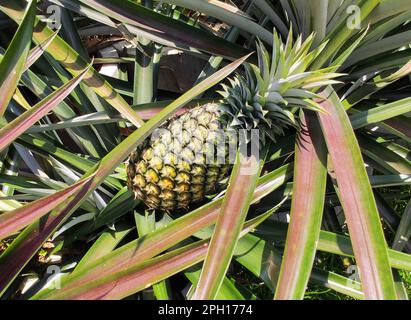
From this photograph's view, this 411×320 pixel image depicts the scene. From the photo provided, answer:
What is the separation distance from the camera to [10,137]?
0.84 metres

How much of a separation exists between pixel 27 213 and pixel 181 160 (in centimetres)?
34

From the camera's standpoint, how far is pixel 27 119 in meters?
0.86

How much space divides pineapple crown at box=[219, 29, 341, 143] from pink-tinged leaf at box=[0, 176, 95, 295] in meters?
0.33

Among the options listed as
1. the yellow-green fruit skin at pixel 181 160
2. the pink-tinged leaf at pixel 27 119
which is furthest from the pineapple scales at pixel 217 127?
the pink-tinged leaf at pixel 27 119

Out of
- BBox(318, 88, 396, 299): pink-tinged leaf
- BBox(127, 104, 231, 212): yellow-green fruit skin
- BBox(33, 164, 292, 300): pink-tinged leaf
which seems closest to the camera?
BBox(318, 88, 396, 299): pink-tinged leaf

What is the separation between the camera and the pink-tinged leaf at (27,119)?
840 millimetres

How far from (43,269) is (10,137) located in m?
0.48

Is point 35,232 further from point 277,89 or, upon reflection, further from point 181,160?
point 277,89

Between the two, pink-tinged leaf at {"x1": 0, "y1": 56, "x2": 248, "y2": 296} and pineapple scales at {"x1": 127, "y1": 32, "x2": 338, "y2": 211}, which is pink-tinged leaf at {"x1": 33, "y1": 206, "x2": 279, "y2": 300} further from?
pineapple scales at {"x1": 127, "y1": 32, "x2": 338, "y2": 211}

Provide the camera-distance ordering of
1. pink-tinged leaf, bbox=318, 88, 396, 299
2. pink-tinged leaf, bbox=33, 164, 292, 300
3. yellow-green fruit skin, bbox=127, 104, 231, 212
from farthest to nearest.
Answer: yellow-green fruit skin, bbox=127, 104, 231, 212 < pink-tinged leaf, bbox=33, 164, 292, 300 < pink-tinged leaf, bbox=318, 88, 396, 299

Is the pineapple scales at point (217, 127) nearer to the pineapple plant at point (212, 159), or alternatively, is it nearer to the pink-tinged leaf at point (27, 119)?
the pineapple plant at point (212, 159)

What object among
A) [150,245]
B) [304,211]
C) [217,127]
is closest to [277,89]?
[217,127]

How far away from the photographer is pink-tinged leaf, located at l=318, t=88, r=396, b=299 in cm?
74

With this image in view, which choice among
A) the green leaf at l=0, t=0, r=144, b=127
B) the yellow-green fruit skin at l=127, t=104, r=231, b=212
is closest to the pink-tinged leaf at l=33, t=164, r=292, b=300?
the yellow-green fruit skin at l=127, t=104, r=231, b=212
